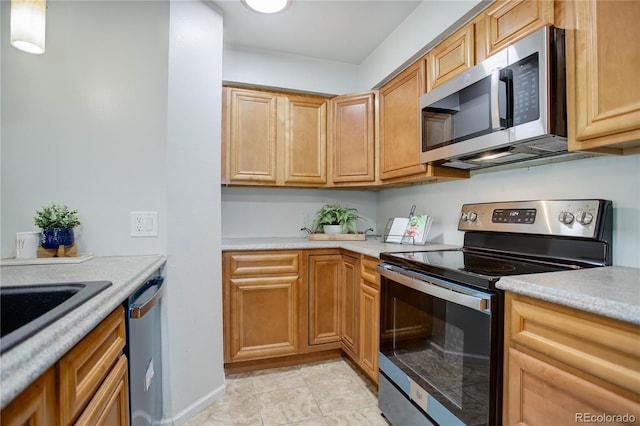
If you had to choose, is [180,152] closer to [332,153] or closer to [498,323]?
[332,153]

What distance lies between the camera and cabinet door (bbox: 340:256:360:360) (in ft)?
6.82

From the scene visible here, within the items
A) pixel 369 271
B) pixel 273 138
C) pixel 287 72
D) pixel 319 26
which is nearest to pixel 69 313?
pixel 369 271

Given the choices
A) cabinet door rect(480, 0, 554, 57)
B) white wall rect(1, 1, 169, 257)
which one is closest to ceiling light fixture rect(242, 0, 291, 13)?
white wall rect(1, 1, 169, 257)

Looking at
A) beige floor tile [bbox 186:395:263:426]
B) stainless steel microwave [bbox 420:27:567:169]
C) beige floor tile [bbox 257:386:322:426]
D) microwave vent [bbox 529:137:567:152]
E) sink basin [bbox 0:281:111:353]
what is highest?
stainless steel microwave [bbox 420:27:567:169]

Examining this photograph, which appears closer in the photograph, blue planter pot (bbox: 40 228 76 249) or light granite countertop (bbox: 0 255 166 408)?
light granite countertop (bbox: 0 255 166 408)

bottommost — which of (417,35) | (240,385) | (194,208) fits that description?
(240,385)

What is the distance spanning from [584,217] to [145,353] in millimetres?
1892

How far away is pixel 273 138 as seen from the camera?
8.07 feet

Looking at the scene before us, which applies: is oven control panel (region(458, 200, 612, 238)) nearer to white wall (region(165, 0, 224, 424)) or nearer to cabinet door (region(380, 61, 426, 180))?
cabinet door (region(380, 61, 426, 180))

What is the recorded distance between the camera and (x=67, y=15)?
4.82ft

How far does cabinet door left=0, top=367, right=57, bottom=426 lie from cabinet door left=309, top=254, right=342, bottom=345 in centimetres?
171

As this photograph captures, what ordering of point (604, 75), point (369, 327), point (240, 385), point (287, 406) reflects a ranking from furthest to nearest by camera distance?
point (240, 385)
point (369, 327)
point (287, 406)
point (604, 75)

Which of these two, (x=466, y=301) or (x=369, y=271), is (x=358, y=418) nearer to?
(x=369, y=271)

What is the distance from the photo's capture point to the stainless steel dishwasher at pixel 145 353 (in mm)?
1070
